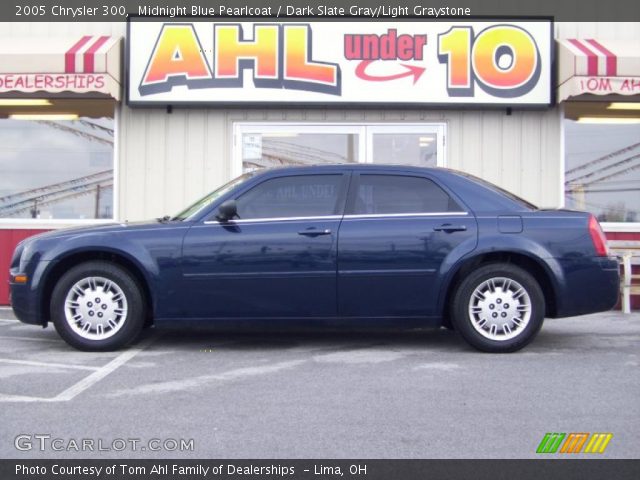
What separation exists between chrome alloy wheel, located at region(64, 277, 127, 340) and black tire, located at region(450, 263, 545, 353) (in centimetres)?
279

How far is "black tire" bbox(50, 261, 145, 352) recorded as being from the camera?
271 inches

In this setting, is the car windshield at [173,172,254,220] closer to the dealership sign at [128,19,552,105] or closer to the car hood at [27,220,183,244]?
the car hood at [27,220,183,244]

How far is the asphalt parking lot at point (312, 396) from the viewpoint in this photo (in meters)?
4.49

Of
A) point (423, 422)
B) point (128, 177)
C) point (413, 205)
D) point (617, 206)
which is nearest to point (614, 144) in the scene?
point (617, 206)

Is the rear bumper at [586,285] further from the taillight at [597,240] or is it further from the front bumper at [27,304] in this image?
the front bumper at [27,304]

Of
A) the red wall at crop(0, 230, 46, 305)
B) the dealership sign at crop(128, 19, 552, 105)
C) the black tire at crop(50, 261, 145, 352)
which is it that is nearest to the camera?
the black tire at crop(50, 261, 145, 352)

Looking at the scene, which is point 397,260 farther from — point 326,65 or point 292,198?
point 326,65

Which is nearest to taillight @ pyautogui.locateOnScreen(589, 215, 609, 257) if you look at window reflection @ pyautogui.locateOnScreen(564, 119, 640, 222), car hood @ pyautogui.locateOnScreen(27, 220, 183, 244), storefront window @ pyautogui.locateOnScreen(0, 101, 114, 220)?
car hood @ pyautogui.locateOnScreen(27, 220, 183, 244)

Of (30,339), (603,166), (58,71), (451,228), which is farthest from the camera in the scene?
(603,166)

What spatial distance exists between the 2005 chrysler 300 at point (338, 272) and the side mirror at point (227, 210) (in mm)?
13

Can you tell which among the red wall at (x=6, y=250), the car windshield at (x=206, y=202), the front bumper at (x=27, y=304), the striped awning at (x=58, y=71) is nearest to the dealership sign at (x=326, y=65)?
the striped awning at (x=58, y=71)

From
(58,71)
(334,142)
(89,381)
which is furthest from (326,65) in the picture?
(89,381)

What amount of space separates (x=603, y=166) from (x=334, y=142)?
11.4 ft

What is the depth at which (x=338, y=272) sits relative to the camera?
22.4ft
